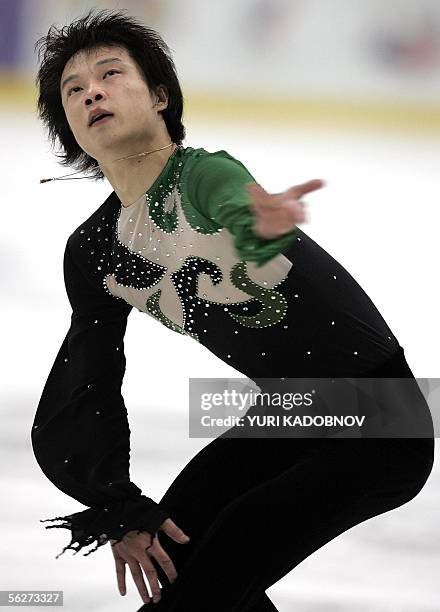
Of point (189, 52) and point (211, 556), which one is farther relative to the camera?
point (189, 52)

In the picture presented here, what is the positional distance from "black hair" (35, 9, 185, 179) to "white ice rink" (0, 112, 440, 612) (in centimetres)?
113

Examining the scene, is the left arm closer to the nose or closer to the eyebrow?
the nose

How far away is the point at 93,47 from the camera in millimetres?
2750

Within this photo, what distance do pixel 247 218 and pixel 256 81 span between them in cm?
339

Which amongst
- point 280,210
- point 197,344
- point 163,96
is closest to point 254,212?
point 280,210

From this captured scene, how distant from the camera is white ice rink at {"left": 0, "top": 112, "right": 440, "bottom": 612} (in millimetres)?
3098

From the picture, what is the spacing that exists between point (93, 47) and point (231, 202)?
82 cm

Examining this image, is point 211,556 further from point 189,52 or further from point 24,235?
point 189,52

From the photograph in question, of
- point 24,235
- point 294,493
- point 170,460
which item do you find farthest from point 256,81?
point 294,493

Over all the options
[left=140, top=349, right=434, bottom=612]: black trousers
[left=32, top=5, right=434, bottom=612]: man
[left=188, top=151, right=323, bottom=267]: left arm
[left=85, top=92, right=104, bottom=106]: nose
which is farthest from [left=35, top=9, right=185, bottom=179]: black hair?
[left=140, top=349, right=434, bottom=612]: black trousers

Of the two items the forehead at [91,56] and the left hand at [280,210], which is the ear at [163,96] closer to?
the forehead at [91,56]

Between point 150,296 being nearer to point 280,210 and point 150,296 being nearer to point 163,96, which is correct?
point 163,96

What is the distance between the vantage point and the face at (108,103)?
2607 millimetres

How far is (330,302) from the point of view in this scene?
8.14ft
